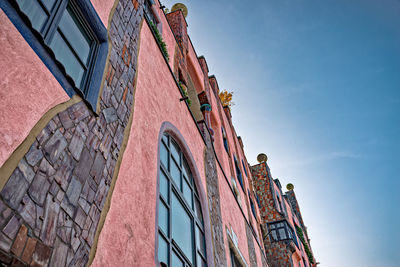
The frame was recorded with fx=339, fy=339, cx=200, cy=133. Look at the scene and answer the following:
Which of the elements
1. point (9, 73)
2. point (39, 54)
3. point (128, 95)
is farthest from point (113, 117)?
point (9, 73)

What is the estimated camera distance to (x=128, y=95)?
4508 mm

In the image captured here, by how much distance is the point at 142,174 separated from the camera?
14.0 feet

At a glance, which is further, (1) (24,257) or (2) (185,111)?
(2) (185,111)

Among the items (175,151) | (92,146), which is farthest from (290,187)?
(92,146)

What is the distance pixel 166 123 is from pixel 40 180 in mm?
3546

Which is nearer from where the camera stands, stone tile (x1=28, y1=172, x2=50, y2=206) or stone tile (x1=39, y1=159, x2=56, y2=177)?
stone tile (x1=28, y1=172, x2=50, y2=206)

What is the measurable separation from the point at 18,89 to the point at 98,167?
1.11 m

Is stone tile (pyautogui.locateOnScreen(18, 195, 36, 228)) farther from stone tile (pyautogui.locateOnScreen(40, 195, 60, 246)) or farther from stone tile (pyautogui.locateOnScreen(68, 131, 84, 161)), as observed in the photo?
stone tile (pyautogui.locateOnScreen(68, 131, 84, 161))

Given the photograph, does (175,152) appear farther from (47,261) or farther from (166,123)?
(47,261)

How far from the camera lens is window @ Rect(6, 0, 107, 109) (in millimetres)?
2828

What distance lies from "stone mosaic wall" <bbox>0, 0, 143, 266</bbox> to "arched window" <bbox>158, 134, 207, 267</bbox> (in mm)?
1507

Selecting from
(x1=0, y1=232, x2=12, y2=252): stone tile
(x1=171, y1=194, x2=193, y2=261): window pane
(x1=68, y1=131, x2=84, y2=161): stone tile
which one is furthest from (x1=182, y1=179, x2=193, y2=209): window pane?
(x1=0, y1=232, x2=12, y2=252): stone tile

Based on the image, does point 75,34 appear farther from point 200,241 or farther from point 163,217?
point 200,241

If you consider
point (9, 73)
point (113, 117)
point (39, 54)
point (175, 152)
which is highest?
point (175, 152)
